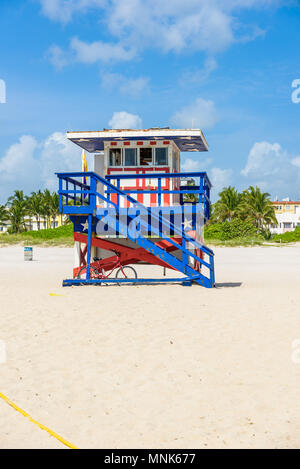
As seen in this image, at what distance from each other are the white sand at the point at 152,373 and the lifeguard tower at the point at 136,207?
3.43m

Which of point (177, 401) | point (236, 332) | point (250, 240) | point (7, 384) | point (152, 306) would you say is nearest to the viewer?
point (177, 401)

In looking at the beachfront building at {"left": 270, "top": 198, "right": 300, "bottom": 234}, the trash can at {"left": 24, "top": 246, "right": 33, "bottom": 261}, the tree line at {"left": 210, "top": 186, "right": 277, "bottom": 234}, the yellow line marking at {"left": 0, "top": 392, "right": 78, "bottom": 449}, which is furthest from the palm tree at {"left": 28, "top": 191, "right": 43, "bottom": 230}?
the yellow line marking at {"left": 0, "top": 392, "right": 78, "bottom": 449}

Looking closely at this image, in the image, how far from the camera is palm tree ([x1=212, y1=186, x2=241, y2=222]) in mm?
81250

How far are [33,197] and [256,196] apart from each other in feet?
161

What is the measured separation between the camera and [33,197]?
349 ft

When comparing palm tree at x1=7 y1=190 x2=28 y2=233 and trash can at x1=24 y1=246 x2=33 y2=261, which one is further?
palm tree at x1=7 y1=190 x2=28 y2=233

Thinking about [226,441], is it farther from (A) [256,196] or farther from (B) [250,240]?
(A) [256,196]

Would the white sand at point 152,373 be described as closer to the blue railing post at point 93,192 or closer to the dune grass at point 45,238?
the blue railing post at point 93,192

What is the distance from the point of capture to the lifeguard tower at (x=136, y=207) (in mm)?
16234

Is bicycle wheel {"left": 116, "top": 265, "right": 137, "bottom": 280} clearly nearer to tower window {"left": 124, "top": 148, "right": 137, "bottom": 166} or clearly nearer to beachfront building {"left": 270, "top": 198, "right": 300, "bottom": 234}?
tower window {"left": 124, "top": 148, "right": 137, "bottom": 166}

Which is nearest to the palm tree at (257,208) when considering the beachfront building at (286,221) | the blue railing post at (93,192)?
the beachfront building at (286,221)

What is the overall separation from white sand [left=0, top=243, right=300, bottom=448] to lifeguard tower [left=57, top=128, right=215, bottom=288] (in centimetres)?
343

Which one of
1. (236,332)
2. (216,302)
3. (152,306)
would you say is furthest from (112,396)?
(216,302)

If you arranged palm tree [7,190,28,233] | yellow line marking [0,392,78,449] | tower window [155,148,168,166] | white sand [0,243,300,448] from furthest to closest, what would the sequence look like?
palm tree [7,190,28,233]
tower window [155,148,168,166]
white sand [0,243,300,448]
yellow line marking [0,392,78,449]
